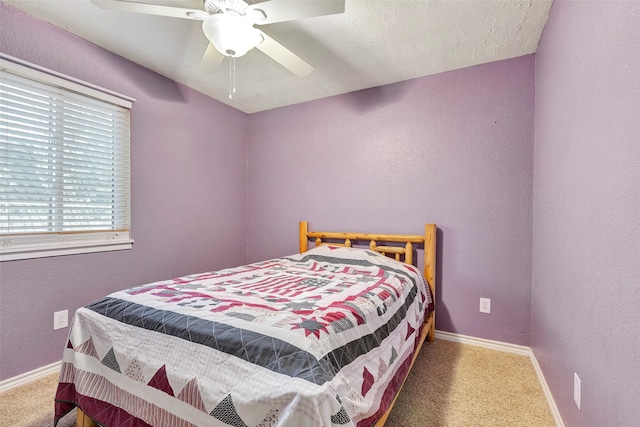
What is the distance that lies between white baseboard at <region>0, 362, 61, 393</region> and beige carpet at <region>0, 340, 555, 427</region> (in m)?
0.04

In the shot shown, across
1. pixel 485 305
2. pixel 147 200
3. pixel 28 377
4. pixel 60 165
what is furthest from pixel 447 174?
pixel 28 377

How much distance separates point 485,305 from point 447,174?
1.12 m

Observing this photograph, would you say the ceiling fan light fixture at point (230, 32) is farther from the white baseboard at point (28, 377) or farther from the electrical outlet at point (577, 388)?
the white baseboard at point (28, 377)

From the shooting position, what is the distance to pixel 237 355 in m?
0.99

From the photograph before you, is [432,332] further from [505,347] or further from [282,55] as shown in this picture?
[282,55]

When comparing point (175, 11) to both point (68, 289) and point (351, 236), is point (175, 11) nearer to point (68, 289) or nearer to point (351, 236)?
point (68, 289)

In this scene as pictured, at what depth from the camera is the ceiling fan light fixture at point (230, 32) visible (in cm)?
142

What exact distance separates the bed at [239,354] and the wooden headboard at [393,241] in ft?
2.31

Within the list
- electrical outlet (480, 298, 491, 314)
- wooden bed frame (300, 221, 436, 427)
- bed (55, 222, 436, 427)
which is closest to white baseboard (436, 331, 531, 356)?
wooden bed frame (300, 221, 436, 427)

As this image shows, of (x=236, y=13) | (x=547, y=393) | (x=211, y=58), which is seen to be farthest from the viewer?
(x=211, y=58)

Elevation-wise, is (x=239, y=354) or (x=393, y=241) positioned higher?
(x=393, y=241)

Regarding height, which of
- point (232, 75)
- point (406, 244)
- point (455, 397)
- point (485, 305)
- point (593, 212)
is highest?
point (232, 75)

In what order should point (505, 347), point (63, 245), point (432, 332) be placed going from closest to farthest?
point (63, 245) → point (505, 347) → point (432, 332)

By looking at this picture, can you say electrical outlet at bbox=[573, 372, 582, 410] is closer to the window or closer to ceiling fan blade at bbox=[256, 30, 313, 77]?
ceiling fan blade at bbox=[256, 30, 313, 77]
